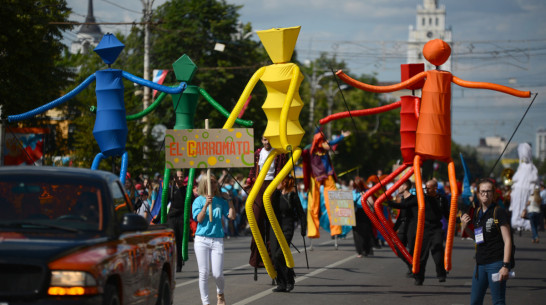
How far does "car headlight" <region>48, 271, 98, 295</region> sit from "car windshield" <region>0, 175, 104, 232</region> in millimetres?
726

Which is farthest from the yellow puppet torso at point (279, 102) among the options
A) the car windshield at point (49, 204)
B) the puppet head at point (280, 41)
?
the car windshield at point (49, 204)

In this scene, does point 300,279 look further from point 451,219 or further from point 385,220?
point 451,219

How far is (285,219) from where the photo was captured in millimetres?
15508

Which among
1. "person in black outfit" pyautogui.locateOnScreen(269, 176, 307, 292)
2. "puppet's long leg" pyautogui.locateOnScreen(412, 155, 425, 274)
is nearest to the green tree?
"person in black outfit" pyautogui.locateOnScreen(269, 176, 307, 292)

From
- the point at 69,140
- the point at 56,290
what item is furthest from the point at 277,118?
the point at 69,140

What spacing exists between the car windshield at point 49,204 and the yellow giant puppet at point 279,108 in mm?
5273

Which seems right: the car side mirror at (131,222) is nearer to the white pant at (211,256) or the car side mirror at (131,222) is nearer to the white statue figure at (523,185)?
the white pant at (211,256)

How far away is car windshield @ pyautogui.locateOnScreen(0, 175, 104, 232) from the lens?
7590 mm

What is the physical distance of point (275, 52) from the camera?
13336 mm

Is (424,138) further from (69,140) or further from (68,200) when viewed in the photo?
(69,140)

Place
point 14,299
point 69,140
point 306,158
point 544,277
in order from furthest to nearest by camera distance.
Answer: point 69,140 < point 306,158 < point 544,277 < point 14,299

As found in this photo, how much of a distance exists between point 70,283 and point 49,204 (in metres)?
1.26

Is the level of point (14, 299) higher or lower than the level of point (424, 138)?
lower

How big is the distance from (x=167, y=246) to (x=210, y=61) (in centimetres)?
3536
